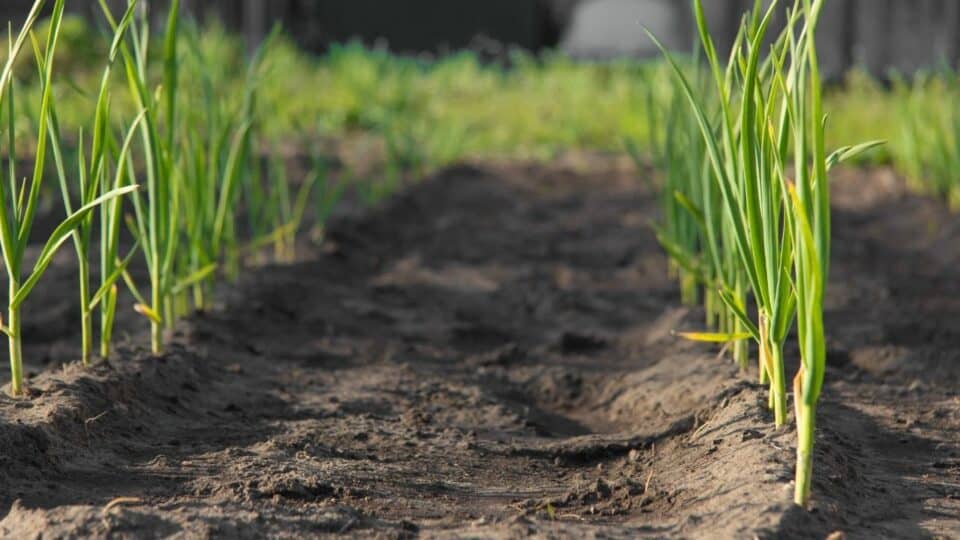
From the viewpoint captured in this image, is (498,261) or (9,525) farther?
(498,261)

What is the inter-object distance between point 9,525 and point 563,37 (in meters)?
8.38

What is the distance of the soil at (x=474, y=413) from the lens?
1387 millimetres

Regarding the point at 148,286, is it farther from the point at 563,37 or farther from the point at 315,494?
the point at 563,37

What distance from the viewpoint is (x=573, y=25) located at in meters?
9.23

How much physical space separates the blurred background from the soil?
5373mm

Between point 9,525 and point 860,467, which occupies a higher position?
point 9,525

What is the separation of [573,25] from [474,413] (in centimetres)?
756

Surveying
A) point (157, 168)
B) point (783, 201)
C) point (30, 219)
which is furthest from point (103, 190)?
point (783, 201)

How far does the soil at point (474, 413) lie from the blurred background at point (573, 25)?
212 inches

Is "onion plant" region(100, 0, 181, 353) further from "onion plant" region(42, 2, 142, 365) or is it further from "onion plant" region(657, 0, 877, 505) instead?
"onion plant" region(657, 0, 877, 505)

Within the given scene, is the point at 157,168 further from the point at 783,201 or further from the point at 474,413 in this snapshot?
the point at 783,201

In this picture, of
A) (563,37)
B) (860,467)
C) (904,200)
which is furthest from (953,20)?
(860,467)

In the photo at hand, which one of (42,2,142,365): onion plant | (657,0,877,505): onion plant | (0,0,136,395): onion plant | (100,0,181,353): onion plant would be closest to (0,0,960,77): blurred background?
(100,0,181,353): onion plant

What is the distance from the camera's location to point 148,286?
2859mm
